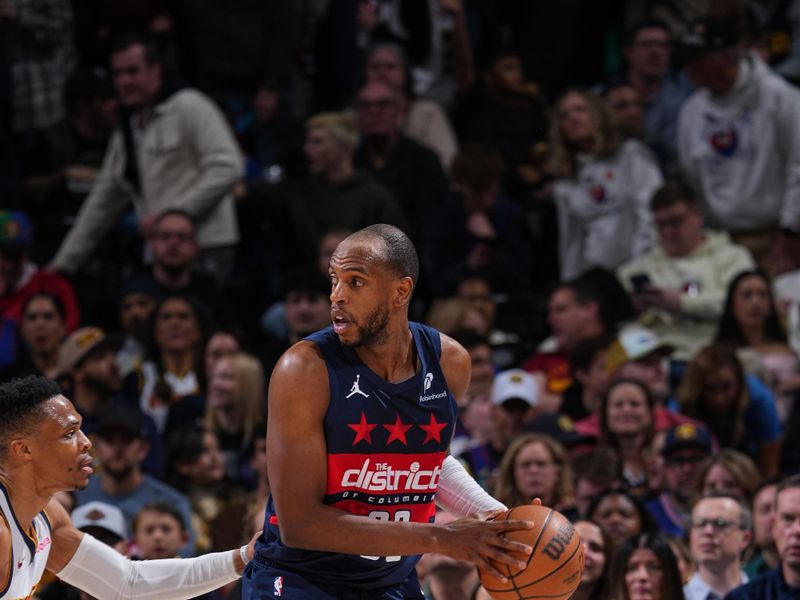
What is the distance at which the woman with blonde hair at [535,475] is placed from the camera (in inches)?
A: 332

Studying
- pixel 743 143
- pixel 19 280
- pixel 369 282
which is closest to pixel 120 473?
pixel 19 280

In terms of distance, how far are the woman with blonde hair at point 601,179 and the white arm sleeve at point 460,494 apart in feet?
19.5

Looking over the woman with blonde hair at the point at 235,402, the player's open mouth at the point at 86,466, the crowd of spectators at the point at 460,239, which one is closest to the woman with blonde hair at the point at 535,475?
the crowd of spectators at the point at 460,239

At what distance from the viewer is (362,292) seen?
5062mm

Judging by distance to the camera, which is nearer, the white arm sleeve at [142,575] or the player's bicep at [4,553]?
the player's bicep at [4,553]

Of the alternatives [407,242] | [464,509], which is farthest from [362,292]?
[464,509]

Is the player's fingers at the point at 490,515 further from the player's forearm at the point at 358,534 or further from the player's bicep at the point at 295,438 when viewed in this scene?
the player's bicep at the point at 295,438

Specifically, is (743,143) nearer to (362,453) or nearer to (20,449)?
(362,453)

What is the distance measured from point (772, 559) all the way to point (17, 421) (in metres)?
4.51

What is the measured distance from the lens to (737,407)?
9.49 meters

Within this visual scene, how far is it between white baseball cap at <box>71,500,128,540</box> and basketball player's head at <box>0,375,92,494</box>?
2.45 metres

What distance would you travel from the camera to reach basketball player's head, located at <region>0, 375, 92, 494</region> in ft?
16.8

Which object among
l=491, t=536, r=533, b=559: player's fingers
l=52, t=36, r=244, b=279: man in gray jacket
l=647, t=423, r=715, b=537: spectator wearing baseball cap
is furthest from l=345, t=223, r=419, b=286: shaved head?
l=52, t=36, r=244, b=279: man in gray jacket

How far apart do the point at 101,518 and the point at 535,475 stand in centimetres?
232
